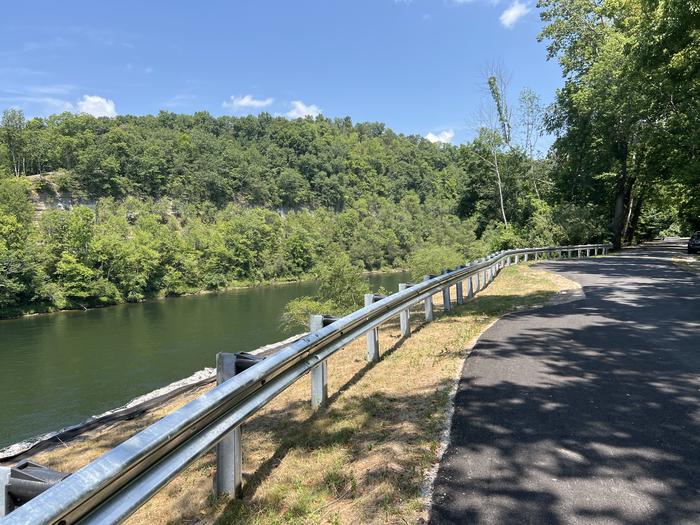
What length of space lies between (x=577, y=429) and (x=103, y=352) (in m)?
34.6

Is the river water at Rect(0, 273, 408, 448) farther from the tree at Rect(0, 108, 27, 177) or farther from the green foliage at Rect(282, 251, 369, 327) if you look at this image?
the tree at Rect(0, 108, 27, 177)

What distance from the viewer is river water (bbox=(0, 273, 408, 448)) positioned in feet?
71.9

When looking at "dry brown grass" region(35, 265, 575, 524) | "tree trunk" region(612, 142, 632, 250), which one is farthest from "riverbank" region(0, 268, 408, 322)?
"tree trunk" region(612, 142, 632, 250)

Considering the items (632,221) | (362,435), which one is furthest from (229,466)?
(632,221)

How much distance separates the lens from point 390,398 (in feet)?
15.0

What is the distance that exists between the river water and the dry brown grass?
1806 cm

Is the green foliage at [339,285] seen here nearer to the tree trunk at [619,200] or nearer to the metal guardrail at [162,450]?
the tree trunk at [619,200]

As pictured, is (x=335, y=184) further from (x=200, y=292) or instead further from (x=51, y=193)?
(x=200, y=292)

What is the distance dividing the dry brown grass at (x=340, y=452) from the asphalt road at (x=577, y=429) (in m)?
0.25

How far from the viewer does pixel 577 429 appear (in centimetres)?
355

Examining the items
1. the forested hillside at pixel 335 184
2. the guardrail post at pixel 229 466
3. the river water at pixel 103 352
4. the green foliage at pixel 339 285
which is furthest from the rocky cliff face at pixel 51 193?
the guardrail post at pixel 229 466

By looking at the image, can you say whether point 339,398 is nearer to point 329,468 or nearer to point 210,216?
point 329,468

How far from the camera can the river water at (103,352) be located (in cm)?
2192

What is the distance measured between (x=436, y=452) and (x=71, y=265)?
63.0 metres
